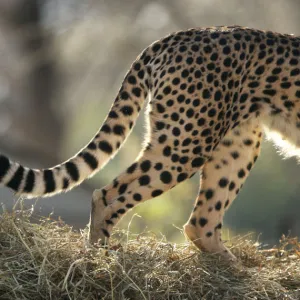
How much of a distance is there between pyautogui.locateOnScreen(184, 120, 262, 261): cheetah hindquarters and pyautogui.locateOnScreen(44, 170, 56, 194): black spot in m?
0.71

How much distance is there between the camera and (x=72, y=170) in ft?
9.70

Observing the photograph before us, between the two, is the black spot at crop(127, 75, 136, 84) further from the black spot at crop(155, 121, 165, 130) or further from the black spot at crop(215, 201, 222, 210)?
the black spot at crop(215, 201, 222, 210)

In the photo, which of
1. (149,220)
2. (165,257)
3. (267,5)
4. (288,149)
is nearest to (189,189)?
(149,220)

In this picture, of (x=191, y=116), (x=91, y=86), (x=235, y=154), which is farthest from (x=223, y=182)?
(x=91, y=86)

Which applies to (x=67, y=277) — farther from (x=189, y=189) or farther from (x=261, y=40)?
(x=189, y=189)

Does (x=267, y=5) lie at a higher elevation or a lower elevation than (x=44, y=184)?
higher

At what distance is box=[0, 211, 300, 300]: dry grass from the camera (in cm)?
247

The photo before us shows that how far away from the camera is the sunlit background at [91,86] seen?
6.88 metres

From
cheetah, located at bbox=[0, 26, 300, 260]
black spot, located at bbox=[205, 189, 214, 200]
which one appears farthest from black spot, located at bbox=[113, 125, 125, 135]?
black spot, located at bbox=[205, 189, 214, 200]

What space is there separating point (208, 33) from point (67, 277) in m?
1.24

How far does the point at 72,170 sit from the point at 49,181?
117 millimetres

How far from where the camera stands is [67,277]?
246cm

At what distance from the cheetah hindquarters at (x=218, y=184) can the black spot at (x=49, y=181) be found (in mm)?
711

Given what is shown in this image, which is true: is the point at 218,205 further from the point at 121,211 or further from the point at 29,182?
the point at 29,182
